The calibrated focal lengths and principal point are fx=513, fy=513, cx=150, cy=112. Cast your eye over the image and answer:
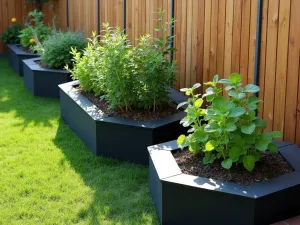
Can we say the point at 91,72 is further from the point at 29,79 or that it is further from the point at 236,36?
the point at 29,79

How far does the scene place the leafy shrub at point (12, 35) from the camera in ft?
33.7

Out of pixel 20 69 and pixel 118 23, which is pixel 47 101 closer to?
pixel 118 23

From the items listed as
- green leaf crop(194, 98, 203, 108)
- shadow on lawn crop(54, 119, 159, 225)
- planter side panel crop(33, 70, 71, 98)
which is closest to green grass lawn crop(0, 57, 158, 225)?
shadow on lawn crop(54, 119, 159, 225)

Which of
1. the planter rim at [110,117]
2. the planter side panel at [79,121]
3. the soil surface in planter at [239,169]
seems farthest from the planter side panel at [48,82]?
the soil surface in planter at [239,169]

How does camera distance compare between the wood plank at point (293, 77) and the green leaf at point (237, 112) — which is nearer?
the green leaf at point (237, 112)

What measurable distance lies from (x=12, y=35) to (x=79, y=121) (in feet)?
18.5

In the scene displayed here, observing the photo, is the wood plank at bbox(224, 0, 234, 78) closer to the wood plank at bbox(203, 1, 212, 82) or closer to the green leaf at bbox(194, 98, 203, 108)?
the wood plank at bbox(203, 1, 212, 82)

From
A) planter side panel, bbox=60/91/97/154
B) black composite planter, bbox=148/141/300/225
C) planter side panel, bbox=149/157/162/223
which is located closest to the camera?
black composite planter, bbox=148/141/300/225

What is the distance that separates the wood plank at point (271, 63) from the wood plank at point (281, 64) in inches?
1.7

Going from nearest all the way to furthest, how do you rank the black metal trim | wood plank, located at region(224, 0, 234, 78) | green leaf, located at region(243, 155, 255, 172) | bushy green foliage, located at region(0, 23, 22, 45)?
green leaf, located at region(243, 155, 255, 172)
the black metal trim
wood plank, located at region(224, 0, 234, 78)
bushy green foliage, located at region(0, 23, 22, 45)

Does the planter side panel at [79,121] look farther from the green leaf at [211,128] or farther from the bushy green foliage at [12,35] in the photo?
the bushy green foliage at [12,35]

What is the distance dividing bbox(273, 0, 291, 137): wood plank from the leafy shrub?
24.0 ft

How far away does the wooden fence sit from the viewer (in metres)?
3.90

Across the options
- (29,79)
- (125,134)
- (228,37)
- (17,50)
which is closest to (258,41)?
(228,37)
